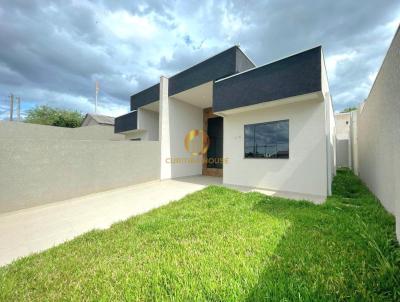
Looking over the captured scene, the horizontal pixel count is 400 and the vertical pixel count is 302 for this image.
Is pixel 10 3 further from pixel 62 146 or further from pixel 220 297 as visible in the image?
pixel 220 297

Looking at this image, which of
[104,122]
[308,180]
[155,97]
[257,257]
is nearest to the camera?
[257,257]

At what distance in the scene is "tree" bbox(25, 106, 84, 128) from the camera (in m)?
24.2

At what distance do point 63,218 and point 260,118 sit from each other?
280 inches

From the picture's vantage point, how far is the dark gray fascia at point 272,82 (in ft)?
16.0

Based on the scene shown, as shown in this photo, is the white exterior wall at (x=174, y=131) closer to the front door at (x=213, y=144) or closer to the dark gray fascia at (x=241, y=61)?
the front door at (x=213, y=144)

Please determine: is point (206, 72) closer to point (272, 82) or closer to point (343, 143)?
point (272, 82)

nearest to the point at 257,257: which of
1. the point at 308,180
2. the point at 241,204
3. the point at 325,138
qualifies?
the point at 241,204

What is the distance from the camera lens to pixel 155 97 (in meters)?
9.88

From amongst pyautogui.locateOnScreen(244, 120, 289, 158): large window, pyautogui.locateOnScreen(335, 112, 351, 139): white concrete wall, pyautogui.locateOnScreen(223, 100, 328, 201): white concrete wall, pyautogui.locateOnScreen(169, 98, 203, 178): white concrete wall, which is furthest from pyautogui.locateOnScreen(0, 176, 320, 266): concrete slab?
pyautogui.locateOnScreen(335, 112, 351, 139): white concrete wall

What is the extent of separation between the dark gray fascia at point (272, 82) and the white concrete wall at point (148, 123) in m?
6.30

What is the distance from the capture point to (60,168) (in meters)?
5.48

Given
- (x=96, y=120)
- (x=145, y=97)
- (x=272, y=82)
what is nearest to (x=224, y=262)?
(x=272, y=82)

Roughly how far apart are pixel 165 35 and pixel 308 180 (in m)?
8.60

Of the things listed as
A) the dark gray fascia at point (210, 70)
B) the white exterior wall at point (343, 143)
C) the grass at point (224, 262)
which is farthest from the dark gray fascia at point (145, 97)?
the white exterior wall at point (343, 143)
